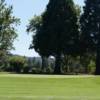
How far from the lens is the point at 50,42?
71.8 m

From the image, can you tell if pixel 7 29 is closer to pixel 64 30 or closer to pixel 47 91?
pixel 64 30

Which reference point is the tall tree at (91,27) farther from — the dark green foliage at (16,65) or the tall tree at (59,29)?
the dark green foliage at (16,65)

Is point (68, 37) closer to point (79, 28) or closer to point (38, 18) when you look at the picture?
point (79, 28)

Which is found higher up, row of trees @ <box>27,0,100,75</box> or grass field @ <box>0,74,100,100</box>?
row of trees @ <box>27,0,100,75</box>

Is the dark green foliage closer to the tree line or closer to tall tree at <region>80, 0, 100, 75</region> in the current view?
the tree line

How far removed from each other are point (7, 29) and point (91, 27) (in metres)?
12.6

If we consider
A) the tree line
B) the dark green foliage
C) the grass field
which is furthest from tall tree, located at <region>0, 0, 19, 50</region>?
the grass field

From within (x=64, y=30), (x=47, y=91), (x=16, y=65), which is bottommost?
(x=47, y=91)

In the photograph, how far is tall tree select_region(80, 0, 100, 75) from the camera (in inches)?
2761

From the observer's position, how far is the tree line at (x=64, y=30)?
7081 cm

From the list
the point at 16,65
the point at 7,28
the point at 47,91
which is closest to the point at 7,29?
the point at 7,28

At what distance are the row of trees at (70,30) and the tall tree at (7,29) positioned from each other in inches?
163

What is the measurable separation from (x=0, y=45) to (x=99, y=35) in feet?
47.5

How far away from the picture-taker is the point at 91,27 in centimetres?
7031
